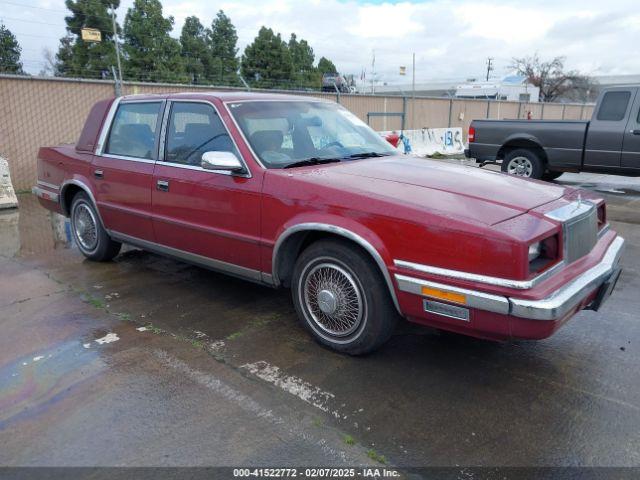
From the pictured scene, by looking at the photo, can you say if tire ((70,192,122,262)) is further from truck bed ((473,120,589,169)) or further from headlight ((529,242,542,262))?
truck bed ((473,120,589,169))

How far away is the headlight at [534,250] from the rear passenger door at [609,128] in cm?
779

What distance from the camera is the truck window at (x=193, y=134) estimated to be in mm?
4063

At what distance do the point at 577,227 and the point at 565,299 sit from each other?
0.62 meters

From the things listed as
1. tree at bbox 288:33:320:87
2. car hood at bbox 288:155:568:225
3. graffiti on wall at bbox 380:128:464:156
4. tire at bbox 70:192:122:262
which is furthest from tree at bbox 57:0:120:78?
car hood at bbox 288:155:568:225

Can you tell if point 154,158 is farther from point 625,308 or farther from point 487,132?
point 487,132

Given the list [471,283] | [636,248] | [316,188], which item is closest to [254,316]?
[316,188]

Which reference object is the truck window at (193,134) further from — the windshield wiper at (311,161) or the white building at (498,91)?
the white building at (498,91)

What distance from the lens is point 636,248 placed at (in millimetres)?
6191

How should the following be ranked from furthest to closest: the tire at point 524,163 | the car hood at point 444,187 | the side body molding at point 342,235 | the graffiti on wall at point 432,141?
the graffiti on wall at point 432,141 < the tire at point 524,163 < the side body molding at point 342,235 < the car hood at point 444,187

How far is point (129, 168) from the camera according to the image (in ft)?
15.5

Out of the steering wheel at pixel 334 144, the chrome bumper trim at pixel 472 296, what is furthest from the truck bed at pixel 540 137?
the chrome bumper trim at pixel 472 296

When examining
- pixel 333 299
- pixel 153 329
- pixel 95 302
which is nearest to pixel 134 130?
pixel 95 302

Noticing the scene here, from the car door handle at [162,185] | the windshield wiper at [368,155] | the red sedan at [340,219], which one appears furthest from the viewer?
the car door handle at [162,185]

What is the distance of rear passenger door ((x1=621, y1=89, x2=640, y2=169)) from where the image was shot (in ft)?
30.1
